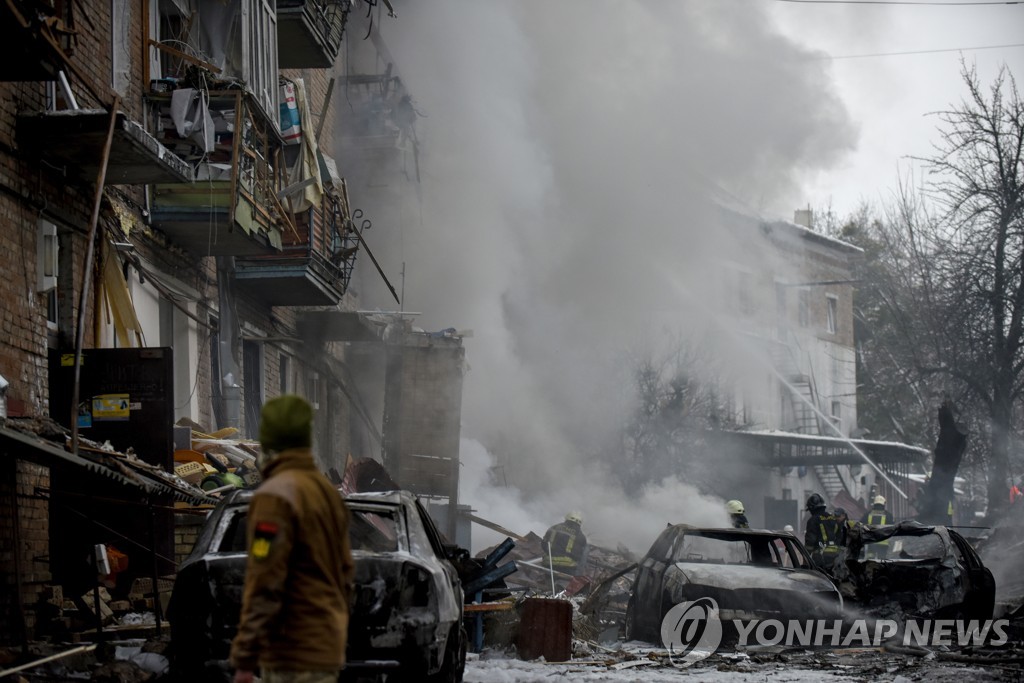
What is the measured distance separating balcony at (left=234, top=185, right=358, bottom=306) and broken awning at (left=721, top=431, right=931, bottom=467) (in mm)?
17811

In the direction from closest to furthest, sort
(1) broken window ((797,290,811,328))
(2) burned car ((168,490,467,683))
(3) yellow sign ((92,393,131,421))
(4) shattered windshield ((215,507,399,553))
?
(2) burned car ((168,490,467,683)) → (4) shattered windshield ((215,507,399,553)) → (3) yellow sign ((92,393,131,421)) → (1) broken window ((797,290,811,328))

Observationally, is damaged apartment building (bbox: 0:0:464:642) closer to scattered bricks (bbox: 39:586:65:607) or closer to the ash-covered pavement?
scattered bricks (bbox: 39:586:65:607)

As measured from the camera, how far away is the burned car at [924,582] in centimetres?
1181

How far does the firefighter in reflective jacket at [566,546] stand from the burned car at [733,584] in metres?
4.95

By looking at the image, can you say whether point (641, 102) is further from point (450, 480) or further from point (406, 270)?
point (450, 480)

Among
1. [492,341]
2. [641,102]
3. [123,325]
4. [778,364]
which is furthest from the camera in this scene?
[778,364]

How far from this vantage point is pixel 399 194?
26.1 m

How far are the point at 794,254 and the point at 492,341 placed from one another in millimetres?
19021

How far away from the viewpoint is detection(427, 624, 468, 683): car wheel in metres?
6.44

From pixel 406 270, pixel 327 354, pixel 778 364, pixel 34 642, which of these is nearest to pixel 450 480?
pixel 327 354

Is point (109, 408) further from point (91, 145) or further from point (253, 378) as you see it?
point (253, 378)

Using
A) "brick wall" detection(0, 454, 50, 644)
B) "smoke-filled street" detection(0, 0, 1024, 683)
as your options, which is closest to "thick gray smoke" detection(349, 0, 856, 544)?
"smoke-filled street" detection(0, 0, 1024, 683)

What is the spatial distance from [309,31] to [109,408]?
8325 mm

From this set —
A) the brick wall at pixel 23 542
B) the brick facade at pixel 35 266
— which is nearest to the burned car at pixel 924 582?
the brick facade at pixel 35 266
